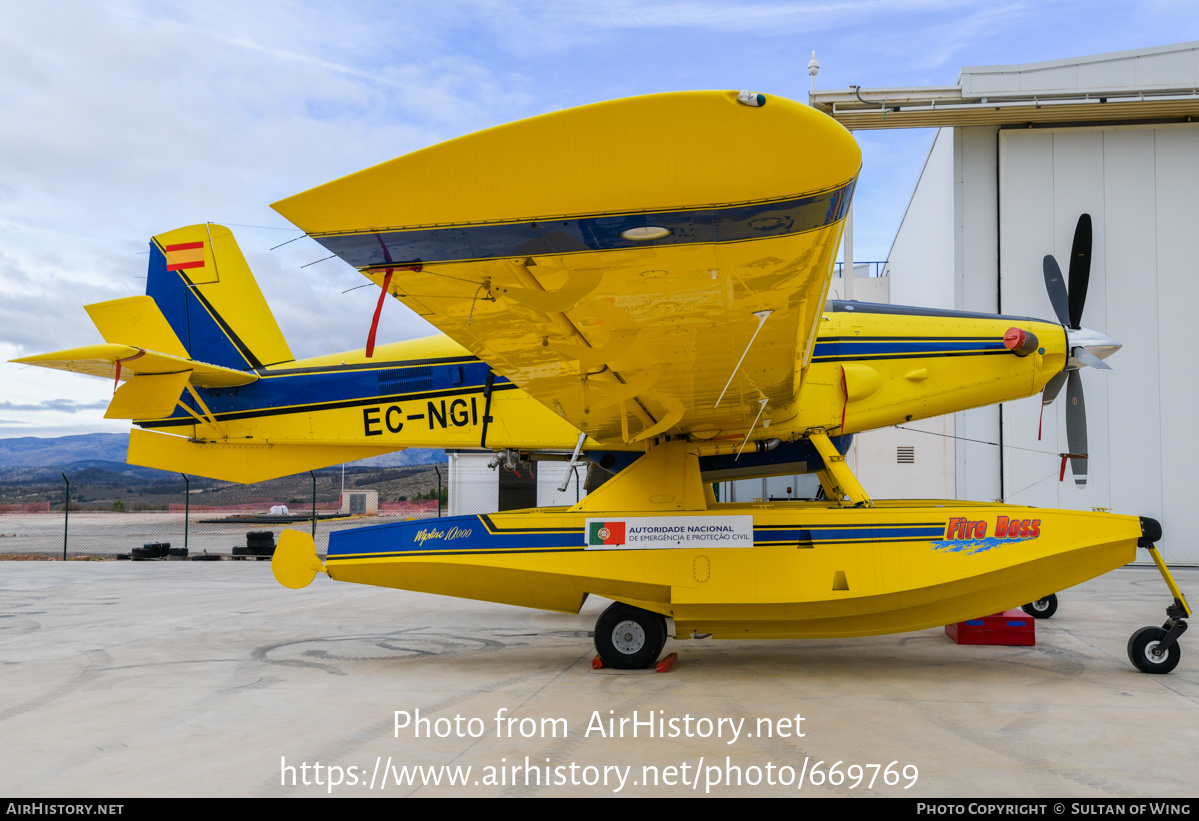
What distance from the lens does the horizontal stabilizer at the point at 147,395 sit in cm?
648

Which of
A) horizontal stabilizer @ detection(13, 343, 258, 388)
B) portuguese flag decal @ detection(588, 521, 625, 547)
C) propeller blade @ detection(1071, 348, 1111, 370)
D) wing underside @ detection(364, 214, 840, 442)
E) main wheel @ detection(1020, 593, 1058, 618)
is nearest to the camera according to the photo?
wing underside @ detection(364, 214, 840, 442)

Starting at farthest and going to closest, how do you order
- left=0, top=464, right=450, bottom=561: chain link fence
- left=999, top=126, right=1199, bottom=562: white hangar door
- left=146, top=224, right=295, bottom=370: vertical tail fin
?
left=0, top=464, right=450, bottom=561: chain link fence → left=999, top=126, right=1199, bottom=562: white hangar door → left=146, top=224, right=295, bottom=370: vertical tail fin

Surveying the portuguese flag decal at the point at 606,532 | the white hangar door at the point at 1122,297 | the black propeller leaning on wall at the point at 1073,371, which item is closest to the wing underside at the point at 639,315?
the portuguese flag decal at the point at 606,532

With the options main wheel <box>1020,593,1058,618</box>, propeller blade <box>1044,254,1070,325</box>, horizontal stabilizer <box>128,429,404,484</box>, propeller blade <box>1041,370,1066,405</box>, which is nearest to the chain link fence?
horizontal stabilizer <box>128,429,404,484</box>

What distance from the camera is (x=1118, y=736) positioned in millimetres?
4184

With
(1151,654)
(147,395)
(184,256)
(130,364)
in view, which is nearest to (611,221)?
(130,364)

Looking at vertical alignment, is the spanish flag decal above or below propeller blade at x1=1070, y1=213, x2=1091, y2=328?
above

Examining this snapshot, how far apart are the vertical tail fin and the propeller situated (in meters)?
8.18

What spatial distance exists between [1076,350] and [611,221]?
6.09 metres

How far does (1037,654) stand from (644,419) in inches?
162

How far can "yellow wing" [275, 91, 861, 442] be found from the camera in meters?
2.52

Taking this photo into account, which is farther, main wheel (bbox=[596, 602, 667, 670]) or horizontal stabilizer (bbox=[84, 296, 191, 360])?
horizontal stabilizer (bbox=[84, 296, 191, 360])

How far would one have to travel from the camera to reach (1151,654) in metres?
5.77

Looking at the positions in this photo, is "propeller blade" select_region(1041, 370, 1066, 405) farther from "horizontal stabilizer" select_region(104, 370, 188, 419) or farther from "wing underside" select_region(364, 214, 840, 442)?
"horizontal stabilizer" select_region(104, 370, 188, 419)
